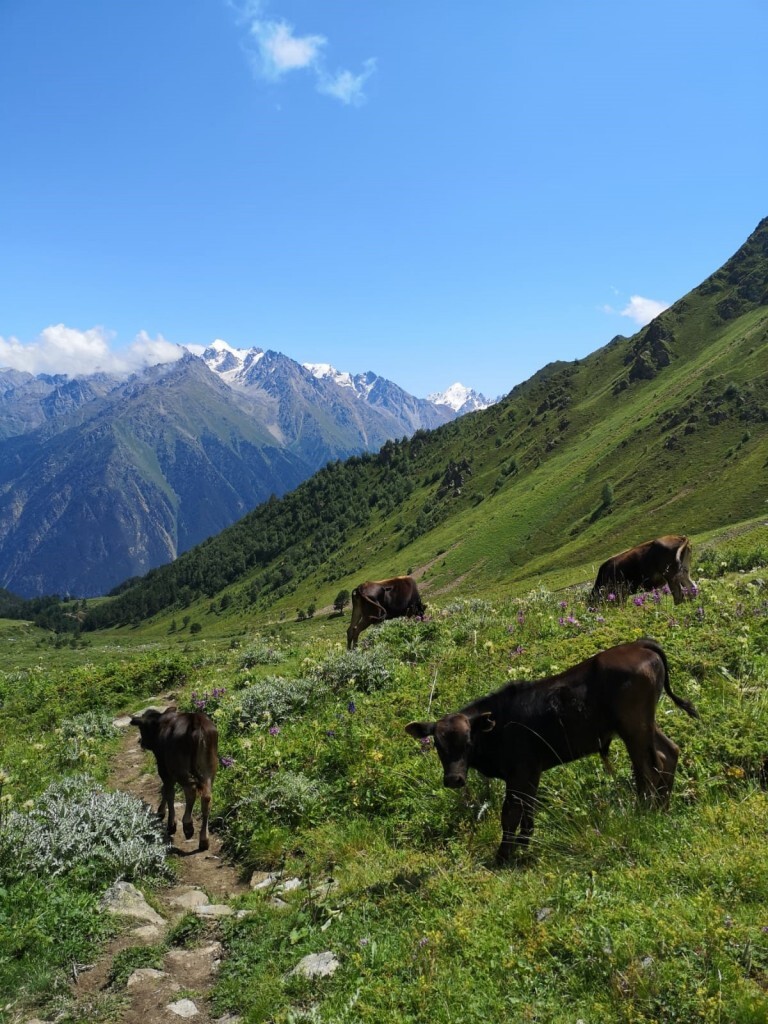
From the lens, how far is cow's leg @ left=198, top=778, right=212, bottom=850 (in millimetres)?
9156

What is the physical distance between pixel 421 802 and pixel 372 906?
2.06 meters

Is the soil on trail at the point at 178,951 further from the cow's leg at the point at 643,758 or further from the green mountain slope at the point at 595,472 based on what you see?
the green mountain slope at the point at 595,472

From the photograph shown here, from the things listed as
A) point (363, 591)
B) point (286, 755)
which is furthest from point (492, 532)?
point (286, 755)

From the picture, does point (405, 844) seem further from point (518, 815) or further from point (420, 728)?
point (518, 815)

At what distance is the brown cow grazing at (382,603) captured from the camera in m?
19.2

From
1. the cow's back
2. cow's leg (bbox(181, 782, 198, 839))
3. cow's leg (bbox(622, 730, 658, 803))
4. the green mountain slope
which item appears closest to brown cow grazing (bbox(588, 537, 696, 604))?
cow's leg (bbox(622, 730, 658, 803))

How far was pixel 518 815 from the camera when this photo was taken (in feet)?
21.4

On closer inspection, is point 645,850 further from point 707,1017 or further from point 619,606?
point 619,606

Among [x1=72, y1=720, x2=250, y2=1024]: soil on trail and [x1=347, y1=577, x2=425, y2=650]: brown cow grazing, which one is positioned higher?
[x1=347, y1=577, x2=425, y2=650]: brown cow grazing

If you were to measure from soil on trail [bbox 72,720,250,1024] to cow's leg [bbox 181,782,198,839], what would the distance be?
0.16m

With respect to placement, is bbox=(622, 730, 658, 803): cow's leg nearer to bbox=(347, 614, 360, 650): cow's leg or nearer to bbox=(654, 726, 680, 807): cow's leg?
bbox=(654, 726, 680, 807): cow's leg

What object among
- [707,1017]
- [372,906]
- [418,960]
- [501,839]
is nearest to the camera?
[707,1017]

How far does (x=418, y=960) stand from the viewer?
4.82m

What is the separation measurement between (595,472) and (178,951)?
122m
